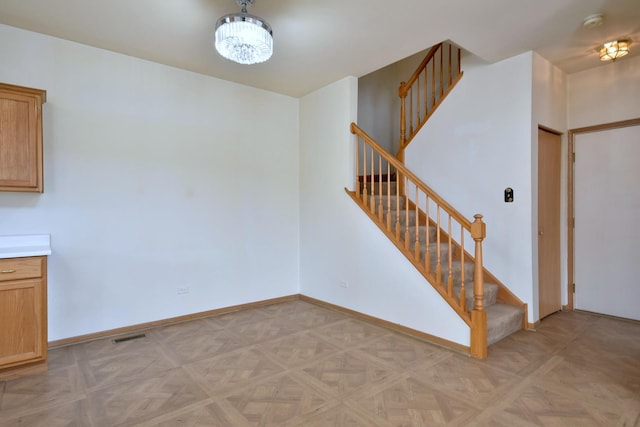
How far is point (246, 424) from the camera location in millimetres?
1991

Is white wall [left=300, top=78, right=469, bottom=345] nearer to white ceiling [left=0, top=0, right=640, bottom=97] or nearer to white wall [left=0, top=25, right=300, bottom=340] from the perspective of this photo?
white wall [left=0, top=25, right=300, bottom=340]

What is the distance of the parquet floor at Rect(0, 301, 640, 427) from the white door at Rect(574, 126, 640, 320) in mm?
497

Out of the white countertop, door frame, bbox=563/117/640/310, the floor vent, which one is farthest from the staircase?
the white countertop

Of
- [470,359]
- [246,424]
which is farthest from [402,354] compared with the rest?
[246,424]

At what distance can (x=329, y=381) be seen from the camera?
2475mm

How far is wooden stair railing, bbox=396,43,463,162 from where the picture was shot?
438cm

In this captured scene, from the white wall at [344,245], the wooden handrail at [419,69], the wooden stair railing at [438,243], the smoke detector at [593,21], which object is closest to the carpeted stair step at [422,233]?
the wooden stair railing at [438,243]

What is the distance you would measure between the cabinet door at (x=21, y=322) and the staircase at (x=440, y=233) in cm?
303

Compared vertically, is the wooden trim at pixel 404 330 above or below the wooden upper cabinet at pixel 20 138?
below

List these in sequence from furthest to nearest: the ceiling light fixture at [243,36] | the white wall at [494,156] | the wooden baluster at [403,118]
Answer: the wooden baluster at [403,118] < the white wall at [494,156] < the ceiling light fixture at [243,36]

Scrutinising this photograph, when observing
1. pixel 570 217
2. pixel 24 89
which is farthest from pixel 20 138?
pixel 570 217

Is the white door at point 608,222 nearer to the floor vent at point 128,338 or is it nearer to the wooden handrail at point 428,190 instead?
the wooden handrail at point 428,190

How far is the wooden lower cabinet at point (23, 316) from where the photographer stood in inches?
98.3

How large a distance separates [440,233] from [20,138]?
412cm
